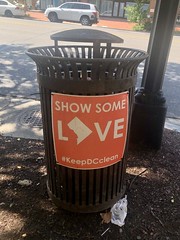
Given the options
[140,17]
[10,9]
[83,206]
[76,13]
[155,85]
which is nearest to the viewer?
[83,206]

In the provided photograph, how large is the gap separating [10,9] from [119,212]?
871 inches

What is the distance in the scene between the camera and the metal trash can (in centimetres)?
149

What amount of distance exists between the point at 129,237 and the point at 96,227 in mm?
246

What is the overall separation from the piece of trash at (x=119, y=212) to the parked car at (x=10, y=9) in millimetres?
21706

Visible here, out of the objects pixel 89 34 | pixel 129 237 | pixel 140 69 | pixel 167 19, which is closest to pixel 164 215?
pixel 129 237

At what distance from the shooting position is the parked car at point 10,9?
20578mm

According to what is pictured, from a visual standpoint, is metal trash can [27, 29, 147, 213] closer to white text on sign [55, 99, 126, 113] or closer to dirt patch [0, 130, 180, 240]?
white text on sign [55, 99, 126, 113]

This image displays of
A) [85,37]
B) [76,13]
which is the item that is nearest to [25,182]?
[85,37]

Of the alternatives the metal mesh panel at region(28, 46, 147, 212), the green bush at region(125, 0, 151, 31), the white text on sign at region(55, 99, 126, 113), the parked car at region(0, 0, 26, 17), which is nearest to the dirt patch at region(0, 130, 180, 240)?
the metal mesh panel at region(28, 46, 147, 212)

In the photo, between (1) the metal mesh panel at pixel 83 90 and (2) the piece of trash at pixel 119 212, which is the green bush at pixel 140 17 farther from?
(2) the piece of trash at pixel 119 212

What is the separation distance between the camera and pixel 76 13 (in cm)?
1841

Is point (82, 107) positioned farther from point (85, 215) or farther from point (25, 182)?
point (25, 182)

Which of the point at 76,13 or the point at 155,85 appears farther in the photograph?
the point at 76,13

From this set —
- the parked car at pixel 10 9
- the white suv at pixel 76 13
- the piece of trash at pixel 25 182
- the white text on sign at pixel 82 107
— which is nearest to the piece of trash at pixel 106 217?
the piece of trash at pixel 25 182
